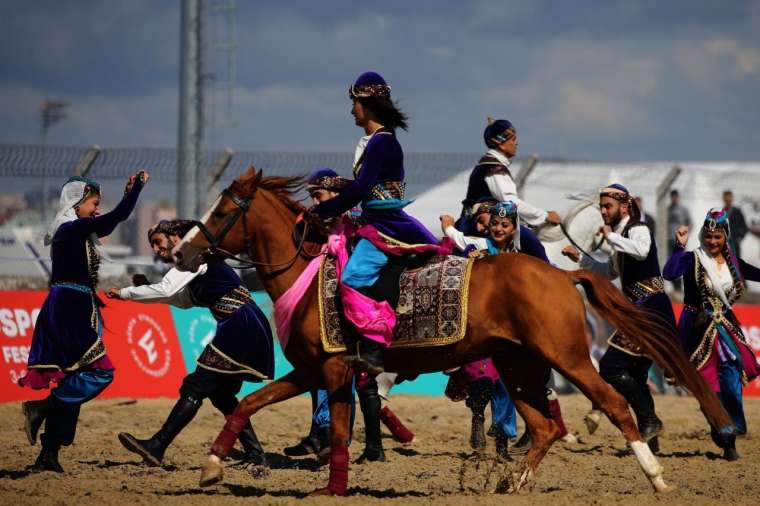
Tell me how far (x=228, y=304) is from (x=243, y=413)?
1.14 meters

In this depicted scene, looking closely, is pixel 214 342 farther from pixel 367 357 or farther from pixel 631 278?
pixel 631 278

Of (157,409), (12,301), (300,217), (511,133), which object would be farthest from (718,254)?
(12,301)

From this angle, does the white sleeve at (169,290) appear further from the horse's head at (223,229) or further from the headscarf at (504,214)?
the headscarf at (504,214)

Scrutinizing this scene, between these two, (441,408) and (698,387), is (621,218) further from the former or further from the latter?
(441,408)

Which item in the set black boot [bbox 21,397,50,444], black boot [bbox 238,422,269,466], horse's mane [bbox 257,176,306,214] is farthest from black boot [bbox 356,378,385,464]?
black boot [bbox 21,397,50,444]

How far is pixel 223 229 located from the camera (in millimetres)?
7055

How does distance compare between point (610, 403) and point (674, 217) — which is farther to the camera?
point (674, 217)

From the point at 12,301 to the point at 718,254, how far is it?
7.34 metres

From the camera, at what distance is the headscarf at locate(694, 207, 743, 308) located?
29.6ft

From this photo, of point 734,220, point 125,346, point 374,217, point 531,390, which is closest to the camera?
point 374,217

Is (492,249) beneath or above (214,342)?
above

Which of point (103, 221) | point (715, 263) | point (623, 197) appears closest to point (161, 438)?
point (103, 221)

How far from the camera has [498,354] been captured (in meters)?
7.39

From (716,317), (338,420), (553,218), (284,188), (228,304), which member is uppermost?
(284,188)
